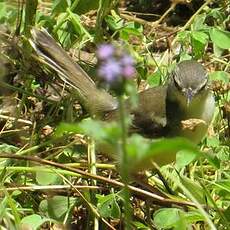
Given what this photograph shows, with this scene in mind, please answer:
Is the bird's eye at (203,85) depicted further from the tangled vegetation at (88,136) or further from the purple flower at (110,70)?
the purple flower at (110,70)

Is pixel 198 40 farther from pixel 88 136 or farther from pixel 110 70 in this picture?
pixel 110 70

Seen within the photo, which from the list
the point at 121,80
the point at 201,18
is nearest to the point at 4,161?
the point at 201,18

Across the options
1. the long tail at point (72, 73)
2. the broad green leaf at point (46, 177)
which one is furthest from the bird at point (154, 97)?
the broad green leaf at point (46, 177)

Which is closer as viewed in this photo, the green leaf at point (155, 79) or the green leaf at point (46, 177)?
the green leaf at point (46, 177)

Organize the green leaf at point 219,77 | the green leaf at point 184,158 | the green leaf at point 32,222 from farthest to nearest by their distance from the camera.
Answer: the green leaf at point 219,77 → the green leaf at point 184,158 → the green leaf at point 32,222

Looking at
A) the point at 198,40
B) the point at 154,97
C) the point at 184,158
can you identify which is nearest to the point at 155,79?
the point at 154,97

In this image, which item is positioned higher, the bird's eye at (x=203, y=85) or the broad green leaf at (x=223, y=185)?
the broad green leaf at (x=223, y=185)

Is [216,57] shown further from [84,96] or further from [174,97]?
[84,96]
